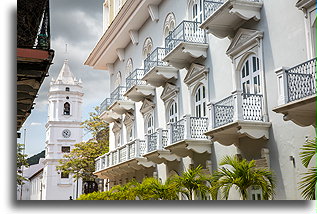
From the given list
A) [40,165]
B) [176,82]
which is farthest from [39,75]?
[176,82]

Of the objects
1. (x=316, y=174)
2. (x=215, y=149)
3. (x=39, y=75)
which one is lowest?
(x=316, y=174)

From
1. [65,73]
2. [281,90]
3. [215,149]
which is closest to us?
[281,90]

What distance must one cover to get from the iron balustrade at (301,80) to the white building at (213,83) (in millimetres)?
14

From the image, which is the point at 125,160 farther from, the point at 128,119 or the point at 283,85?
the point at 283,85

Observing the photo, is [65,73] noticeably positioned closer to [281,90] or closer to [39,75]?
[39,75]

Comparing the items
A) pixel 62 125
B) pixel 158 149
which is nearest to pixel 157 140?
pixel 158 149

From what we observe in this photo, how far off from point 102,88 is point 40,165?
1845 mm

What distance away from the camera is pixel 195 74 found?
10984 millimetres

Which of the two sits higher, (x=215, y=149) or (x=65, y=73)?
(x=65, y=73)

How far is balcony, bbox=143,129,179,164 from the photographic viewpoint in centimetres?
1183

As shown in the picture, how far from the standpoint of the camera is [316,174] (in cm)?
662

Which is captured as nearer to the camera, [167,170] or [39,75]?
[39,75]

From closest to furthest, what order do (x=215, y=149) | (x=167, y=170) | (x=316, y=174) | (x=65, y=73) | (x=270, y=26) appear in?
(x=316, y=174) < (x=65, y=73) < (x=270, y=26) < (x=215, y=149) < (x=167, y=170)

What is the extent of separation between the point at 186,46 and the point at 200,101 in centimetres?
116
